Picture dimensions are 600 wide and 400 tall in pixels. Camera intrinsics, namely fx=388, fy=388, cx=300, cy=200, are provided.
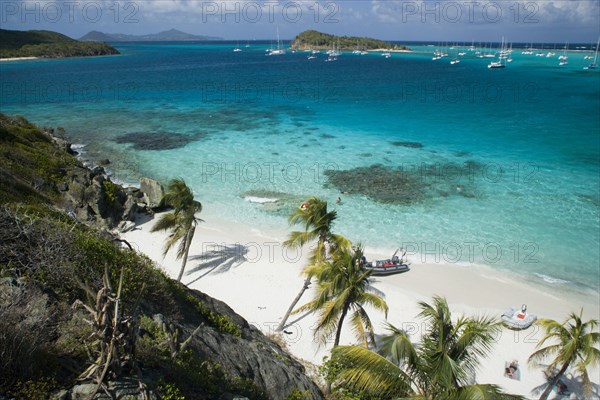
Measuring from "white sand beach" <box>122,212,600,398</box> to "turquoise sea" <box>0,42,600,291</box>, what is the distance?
79.1 inches

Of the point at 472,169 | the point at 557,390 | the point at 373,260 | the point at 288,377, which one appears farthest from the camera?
the point at 472,169

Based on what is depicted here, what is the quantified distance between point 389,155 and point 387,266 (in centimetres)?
2435

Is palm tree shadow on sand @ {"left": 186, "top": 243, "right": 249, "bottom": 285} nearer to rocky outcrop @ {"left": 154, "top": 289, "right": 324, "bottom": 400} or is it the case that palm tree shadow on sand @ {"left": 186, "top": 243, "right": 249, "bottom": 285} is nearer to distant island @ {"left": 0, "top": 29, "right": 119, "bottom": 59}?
rocky outcrop @ {"left": 154, "top": 289, "right": 324, "bottom": 400}

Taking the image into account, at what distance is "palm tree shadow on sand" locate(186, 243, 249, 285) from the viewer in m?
22.0

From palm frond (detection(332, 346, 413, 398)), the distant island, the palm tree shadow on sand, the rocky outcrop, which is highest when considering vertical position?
the distant island

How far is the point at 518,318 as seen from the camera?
18.1 m

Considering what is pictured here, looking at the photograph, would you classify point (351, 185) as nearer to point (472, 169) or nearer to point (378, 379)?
point (472, 169)

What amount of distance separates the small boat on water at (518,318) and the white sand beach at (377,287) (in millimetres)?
416

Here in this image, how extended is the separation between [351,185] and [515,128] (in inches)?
1381

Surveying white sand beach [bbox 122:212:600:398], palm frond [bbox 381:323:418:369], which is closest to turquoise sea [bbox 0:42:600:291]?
white sand beach [bbox 122:212:600:398]

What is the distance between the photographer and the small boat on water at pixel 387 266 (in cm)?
2172

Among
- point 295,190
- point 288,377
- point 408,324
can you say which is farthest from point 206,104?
point 288,377

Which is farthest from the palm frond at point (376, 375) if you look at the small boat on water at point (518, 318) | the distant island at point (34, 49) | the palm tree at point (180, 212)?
the distant island at point (34, 49)

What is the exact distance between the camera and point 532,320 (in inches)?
707
